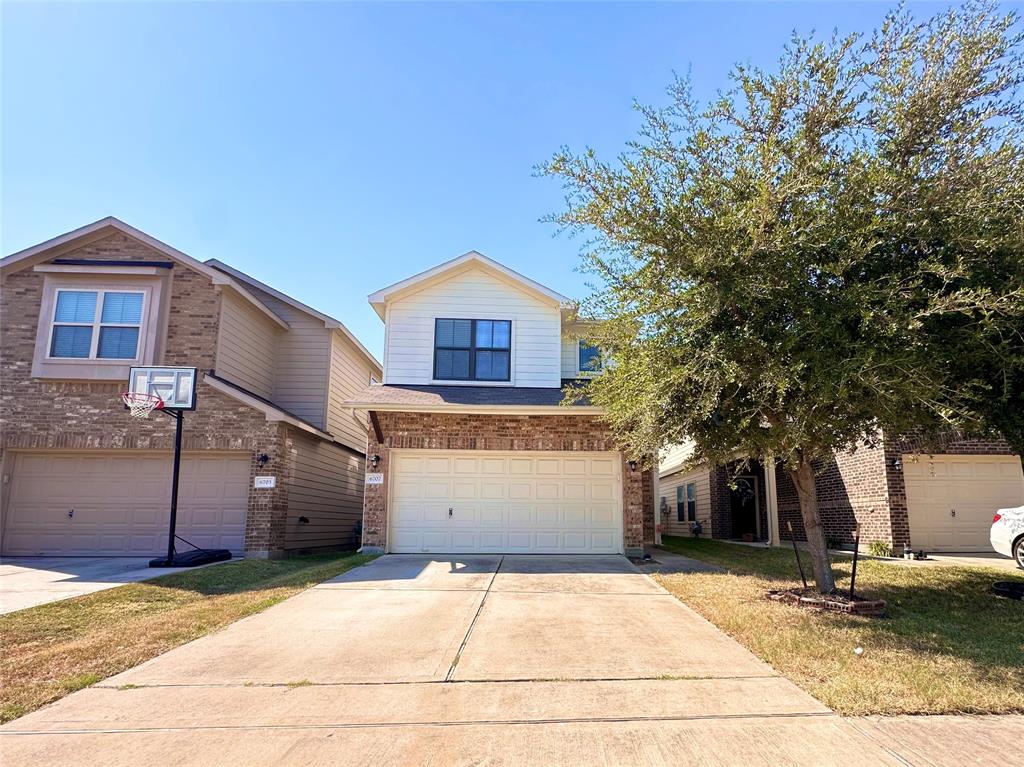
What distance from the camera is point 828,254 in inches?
249

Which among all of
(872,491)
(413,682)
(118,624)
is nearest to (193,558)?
(118,624)

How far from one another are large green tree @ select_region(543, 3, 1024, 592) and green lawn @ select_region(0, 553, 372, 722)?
5536mm

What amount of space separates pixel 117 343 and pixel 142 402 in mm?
2166

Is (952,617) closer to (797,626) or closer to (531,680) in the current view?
(797,626)

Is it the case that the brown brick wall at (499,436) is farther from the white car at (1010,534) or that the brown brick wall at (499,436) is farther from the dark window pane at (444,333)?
the white car at (1010,534)

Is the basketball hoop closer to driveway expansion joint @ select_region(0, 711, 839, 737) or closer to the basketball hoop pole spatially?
the basketball hoop pole

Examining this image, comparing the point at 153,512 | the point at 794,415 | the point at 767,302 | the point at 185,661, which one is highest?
the point at 767,302

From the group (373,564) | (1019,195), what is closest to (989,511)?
(1019,195)

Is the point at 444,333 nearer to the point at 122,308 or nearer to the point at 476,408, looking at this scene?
the point at 476,408

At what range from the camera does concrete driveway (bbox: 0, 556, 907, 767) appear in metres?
3.53

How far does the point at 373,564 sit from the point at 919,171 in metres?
9.84

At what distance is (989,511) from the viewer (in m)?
13.2

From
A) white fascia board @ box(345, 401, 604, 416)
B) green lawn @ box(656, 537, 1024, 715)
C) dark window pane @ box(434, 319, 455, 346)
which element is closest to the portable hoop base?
white fascia board @ box(345, 401, 604, 416)

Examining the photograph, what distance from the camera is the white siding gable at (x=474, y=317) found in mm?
13445
